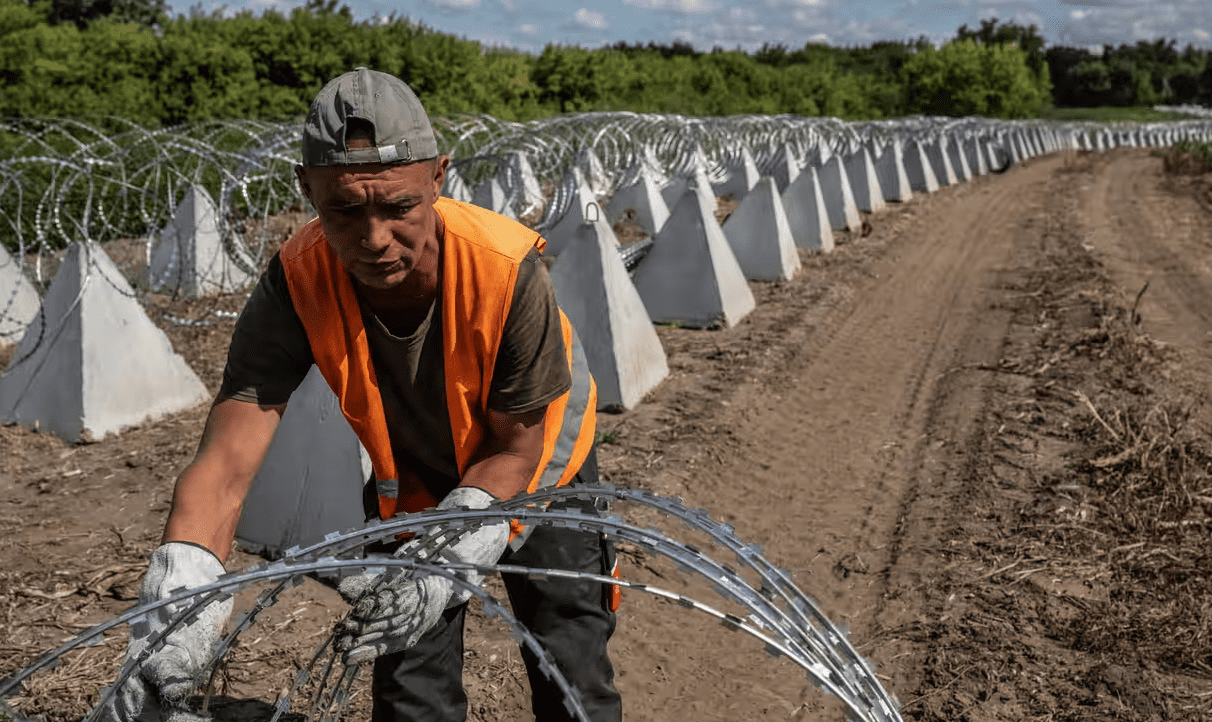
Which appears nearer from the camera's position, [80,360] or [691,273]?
[80,360]

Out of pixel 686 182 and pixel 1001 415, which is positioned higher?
pixel 686 182

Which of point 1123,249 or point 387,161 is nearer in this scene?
point 387,161

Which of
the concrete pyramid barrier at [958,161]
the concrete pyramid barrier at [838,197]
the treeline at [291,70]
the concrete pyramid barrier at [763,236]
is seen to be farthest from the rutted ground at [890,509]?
the concrete pyramid barrier at [958,161]

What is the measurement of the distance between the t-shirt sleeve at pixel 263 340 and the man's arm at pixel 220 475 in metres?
0.04

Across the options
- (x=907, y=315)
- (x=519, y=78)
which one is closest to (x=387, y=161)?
(x=907, y=315)

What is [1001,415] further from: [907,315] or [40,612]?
[40,612]

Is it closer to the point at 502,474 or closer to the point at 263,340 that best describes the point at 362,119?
the point at 263,340

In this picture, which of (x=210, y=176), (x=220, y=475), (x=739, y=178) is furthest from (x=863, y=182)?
(x=220, y=475)

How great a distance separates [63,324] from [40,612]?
2798 mm

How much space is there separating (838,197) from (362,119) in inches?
551

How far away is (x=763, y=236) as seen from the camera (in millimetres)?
11148

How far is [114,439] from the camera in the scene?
21.4ft

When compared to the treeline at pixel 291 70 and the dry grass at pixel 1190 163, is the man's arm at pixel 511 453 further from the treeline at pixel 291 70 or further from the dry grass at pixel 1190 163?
the dry grass at pixel 1190 163

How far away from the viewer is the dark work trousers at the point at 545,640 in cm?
252
